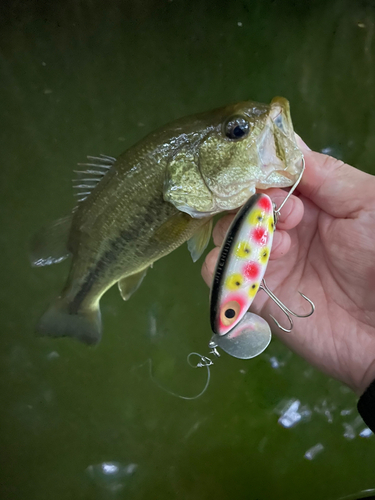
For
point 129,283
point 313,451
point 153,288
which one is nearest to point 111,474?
point 153,288

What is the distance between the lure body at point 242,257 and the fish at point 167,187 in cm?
14

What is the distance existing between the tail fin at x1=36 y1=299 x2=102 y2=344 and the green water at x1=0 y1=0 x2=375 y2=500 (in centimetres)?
51

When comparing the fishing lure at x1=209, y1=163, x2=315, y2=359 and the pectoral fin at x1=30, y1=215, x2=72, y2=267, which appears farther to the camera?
the pectoral fin at x1=30, y1=215, x2=72, y2=267

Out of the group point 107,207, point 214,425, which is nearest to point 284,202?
point 107,207

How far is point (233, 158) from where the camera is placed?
75 cm

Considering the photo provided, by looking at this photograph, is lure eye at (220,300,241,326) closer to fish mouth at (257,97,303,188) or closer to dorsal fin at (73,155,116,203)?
fish mouth at (257,97,303,188)

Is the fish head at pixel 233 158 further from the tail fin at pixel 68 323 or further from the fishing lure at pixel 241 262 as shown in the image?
the tail fin at pixel 68 323

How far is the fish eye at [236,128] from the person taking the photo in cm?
74

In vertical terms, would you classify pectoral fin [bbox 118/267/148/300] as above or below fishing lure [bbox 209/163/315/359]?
below

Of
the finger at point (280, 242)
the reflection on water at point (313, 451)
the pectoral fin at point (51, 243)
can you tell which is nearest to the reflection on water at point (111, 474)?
the reflection on water at point (313, 451)

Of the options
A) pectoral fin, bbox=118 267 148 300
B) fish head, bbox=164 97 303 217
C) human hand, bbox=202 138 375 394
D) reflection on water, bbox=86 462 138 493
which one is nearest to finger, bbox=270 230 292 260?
human hand, bbox=202 138 375 394

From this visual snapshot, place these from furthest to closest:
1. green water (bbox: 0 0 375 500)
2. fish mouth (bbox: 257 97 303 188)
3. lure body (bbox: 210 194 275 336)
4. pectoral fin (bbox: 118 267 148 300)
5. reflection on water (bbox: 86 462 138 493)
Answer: reflection on water (bbox: 86 462 138 493)
green water (bbox: 0 0 375 500)
pectoral fin (bbox: 118 267 148 300)
fish mouth (bbox: 257 97 303 188)
lure body (bbox: 210 194 275 336)

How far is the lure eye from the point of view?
64 cm

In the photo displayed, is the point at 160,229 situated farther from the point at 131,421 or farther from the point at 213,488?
the point at 213,488
